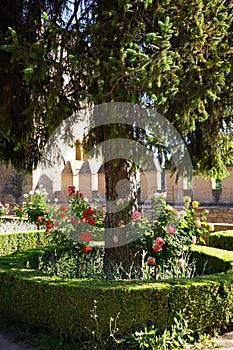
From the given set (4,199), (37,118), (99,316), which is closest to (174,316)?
(99,316)

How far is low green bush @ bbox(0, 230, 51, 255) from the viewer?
7853 mm

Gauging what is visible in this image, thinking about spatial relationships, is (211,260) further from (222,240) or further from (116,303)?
(222,240)

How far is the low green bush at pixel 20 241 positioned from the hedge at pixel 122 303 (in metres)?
4.00

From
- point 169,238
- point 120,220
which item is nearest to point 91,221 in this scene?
point 120,220

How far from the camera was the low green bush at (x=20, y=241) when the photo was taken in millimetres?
7853

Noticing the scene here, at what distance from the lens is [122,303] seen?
3.46 meters

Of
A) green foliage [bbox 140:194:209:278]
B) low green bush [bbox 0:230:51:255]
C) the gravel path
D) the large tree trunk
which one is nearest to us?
the gravel path

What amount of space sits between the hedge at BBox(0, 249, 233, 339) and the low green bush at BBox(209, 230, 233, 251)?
2929 millimetres

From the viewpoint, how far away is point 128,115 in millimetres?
3781

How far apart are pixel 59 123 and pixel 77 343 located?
76.0 inches

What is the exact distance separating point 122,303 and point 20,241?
5.04 metres

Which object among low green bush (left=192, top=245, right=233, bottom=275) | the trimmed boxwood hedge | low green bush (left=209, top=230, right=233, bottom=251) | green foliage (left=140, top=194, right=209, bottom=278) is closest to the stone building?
low green bush (left=209, top=230, right=233, bottom=251)

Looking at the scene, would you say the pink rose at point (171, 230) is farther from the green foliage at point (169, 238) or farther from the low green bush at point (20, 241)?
the low green bush at point (20, 241)

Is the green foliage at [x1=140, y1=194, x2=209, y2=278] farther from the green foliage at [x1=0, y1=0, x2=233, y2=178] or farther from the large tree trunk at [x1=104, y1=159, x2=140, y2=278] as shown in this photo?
the green foliage at [x1=0, y1=0, x2=233, y2=178]
